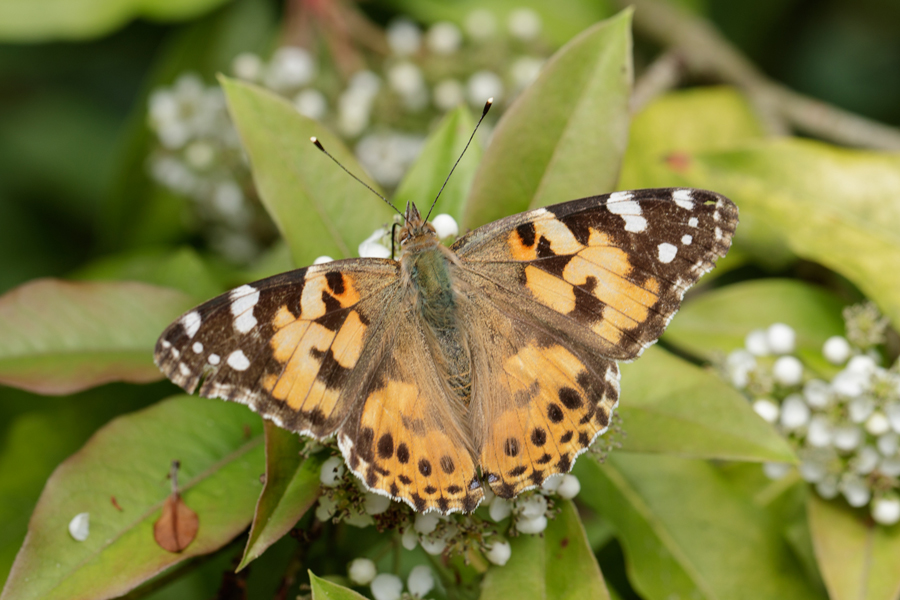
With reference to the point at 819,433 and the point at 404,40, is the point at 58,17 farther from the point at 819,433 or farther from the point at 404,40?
the point at 819,433

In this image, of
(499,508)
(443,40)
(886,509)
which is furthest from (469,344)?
(443,40)

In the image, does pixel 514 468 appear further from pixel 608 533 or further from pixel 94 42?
pixel 94 42

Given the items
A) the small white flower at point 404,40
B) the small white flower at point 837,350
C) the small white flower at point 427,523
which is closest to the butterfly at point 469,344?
the small white flower at point 427,523

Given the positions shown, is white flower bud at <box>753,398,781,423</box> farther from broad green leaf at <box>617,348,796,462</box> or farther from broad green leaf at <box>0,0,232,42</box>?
broad green leaf at <box>0,0,232,42</box>

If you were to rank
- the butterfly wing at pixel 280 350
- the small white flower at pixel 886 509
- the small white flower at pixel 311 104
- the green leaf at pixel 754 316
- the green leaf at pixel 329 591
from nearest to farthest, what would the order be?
the green leaf at pixel 329 591 < the butterfly wing at pixel 280 350 < the small white flower at pixel 886 509 < the green leaf at pixel 754 316 < the small white flower at pixel 311 104

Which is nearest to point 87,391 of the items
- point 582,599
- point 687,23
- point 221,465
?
point 221,465

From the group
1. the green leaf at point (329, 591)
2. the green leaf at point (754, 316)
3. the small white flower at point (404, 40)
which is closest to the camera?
the green leaf at point (329, 591)

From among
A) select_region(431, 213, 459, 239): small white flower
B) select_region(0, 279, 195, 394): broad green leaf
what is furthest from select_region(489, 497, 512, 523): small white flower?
select_region(0, 279, 195, 394): broad green leaf

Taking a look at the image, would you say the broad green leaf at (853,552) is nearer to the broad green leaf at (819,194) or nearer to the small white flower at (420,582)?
the broad green leaf at (819,194)
